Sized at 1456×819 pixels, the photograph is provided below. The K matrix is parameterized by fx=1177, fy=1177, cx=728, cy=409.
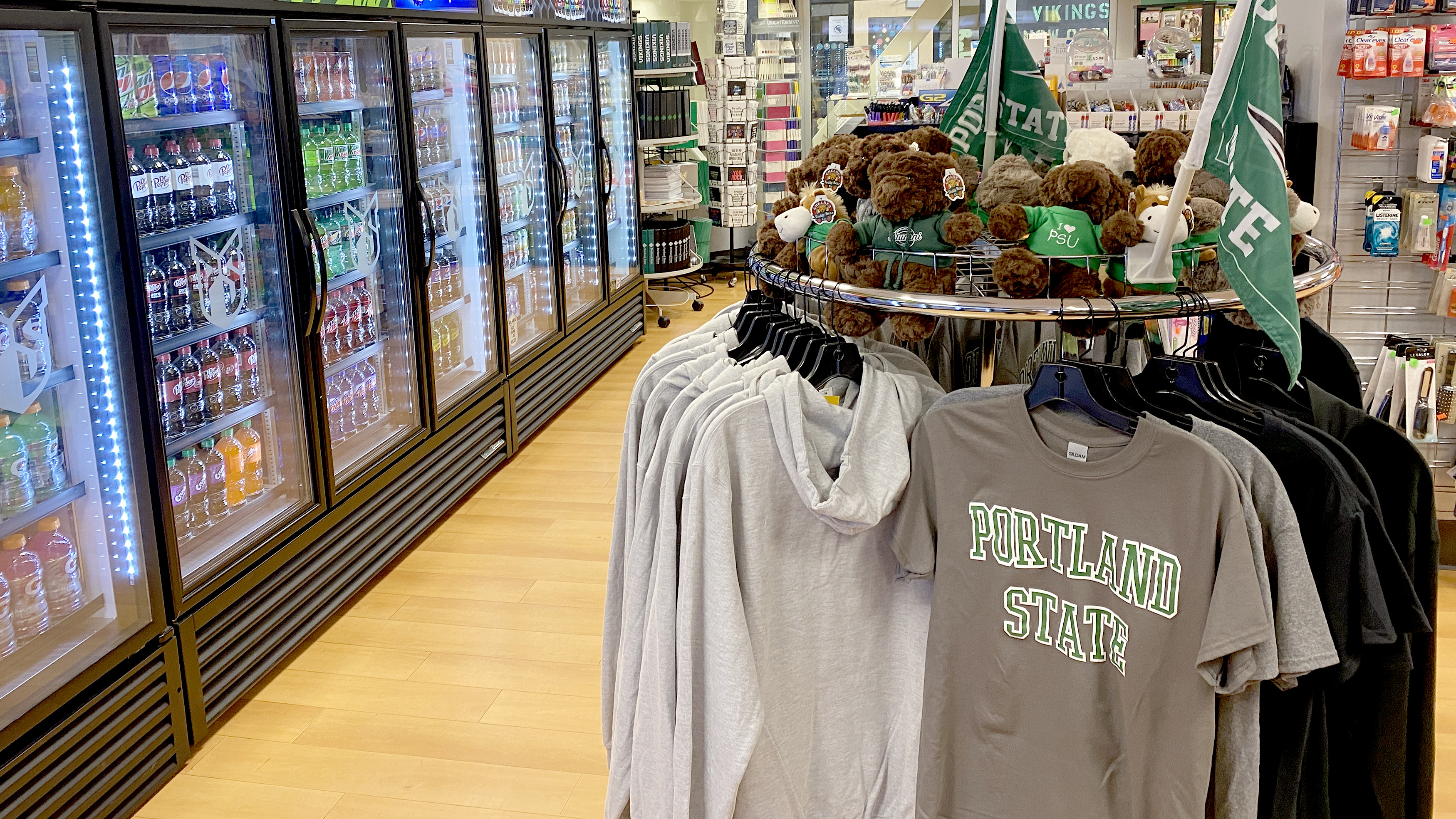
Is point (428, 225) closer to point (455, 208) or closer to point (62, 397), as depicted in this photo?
point (455, 208)

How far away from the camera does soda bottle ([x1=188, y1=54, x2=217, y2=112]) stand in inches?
→ 124

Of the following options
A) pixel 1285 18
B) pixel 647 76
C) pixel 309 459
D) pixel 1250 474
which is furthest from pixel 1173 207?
pixel 647 76

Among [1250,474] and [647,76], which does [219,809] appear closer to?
[1250,474]

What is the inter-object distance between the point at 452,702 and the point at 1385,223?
10.5 feet

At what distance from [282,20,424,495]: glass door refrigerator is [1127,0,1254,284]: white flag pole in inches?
102

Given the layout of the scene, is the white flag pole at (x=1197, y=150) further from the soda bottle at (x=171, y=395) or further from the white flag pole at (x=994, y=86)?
the soda bottle at (x=171, y=395)

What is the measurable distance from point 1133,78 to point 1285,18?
908mm

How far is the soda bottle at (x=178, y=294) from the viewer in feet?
10.2

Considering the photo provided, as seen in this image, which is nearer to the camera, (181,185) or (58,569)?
(58,569)

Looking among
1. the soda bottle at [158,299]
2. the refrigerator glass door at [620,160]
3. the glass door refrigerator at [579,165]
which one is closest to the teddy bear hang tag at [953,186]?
the soda bottle at [158,299]

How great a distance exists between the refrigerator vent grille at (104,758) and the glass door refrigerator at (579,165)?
3.35m

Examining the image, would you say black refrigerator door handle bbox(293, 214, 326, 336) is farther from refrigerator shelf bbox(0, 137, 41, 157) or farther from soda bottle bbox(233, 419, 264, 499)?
refrigerator shelf bbox(0, 137, 41, 157)

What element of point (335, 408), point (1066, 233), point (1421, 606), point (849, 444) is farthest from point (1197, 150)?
point (335, 408)

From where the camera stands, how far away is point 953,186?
1.95 meters
